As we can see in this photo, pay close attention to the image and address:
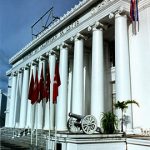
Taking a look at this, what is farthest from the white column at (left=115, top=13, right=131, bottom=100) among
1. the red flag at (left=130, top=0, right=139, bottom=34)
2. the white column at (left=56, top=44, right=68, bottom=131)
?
the white column at (left=56, top=44, right=68, bottom=131)

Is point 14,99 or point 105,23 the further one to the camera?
point 14,99

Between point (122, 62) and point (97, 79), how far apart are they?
119 inches

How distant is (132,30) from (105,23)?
3.16 metres

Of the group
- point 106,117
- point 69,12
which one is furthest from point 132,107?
point 69,12

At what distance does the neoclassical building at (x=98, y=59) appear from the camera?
19.5 m

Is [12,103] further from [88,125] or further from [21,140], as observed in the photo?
[88,125]

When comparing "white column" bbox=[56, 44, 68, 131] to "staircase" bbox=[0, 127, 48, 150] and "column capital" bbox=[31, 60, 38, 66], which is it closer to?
"staircase" bbox=[0, 127, 48, 150]

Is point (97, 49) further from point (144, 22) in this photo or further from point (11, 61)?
point (11, 61)

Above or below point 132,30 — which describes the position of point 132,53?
below

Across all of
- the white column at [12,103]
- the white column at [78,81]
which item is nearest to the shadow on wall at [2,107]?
the white column at [12,103]

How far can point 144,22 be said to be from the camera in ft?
66.9

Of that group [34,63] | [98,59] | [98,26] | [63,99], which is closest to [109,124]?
[98,59]

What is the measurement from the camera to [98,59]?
22.4 metres

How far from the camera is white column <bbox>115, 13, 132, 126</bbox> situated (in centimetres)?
1928
